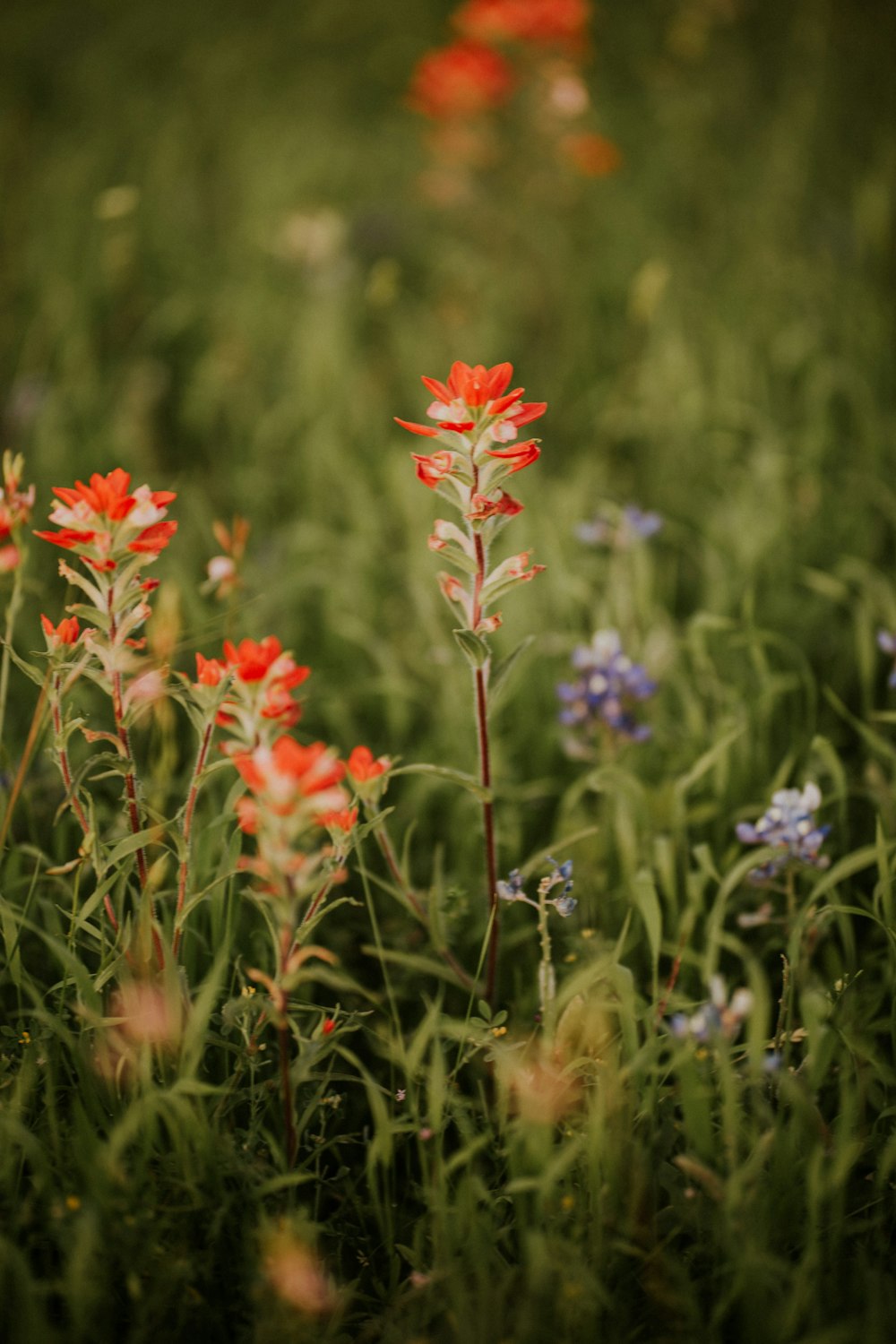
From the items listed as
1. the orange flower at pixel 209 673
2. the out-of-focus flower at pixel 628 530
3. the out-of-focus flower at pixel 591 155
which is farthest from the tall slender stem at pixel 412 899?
the out-of-focus flower at pixel 591 155

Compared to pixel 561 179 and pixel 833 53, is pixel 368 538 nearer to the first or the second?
pixel 561 179

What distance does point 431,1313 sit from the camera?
1.05 metres

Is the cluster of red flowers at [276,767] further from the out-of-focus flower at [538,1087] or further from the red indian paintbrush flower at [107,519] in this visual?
the out-of-focus flower at [538,1087]

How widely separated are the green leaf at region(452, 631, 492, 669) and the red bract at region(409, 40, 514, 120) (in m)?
2.94

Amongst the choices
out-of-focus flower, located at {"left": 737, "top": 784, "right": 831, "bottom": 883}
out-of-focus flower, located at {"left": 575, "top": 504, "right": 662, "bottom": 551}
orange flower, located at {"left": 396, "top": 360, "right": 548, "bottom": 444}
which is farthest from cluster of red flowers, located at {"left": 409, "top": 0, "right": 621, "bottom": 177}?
out-of-focus flower, located at {"left": 737, "top": 784, "right": 831, "bottom": 883}

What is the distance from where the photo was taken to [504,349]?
10.6ft

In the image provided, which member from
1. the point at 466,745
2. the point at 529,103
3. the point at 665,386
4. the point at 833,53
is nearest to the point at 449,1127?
the point at 466,745

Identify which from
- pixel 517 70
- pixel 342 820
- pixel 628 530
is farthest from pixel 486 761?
pixel 517 70

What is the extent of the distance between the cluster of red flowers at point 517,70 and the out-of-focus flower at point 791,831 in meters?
2.70

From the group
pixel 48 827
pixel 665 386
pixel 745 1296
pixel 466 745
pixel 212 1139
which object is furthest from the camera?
pixel 665 386

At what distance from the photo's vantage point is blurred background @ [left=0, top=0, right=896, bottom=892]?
2.09 m

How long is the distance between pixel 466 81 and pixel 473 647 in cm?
296

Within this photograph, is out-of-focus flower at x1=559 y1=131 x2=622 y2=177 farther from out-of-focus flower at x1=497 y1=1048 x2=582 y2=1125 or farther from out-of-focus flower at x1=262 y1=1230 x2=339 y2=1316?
out-of-focus flower at x1=262 y1=1230 x2=339 y2=1316

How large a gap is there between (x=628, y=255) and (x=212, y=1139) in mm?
3626
